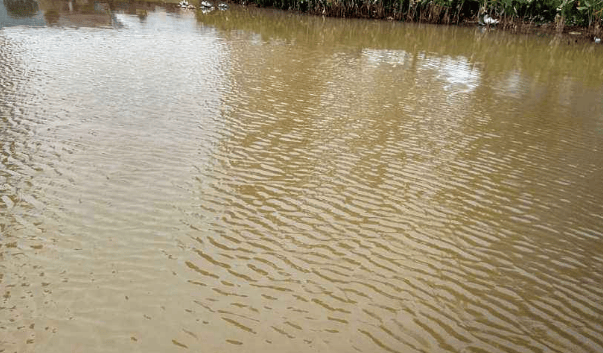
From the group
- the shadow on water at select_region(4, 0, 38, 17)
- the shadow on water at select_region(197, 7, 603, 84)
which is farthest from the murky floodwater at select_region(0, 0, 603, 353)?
the shadow on water at select_region(4, 0, 38, 17)

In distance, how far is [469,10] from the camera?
25.4m

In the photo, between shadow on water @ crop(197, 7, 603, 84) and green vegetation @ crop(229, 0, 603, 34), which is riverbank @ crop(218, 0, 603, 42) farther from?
shadow on water @ crop(197, 7, 603, 84)

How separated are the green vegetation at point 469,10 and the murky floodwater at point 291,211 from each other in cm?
1206

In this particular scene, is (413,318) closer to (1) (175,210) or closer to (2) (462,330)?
(2) (462,330)

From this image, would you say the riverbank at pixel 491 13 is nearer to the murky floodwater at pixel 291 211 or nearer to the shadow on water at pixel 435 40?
the shadow on water at pixel 435 40

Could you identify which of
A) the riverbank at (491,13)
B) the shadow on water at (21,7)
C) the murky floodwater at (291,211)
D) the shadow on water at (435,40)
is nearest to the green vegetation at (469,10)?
the riverbank at (491,13)

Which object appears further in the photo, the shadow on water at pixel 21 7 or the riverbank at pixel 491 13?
the riverbank at pixel 491 13

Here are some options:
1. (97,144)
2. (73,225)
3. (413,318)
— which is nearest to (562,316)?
(413,318)

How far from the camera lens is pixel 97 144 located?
8016 mm

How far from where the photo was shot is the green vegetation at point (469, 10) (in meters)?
23.2

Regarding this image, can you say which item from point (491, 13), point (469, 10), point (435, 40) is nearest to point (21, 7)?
point (435, 40)

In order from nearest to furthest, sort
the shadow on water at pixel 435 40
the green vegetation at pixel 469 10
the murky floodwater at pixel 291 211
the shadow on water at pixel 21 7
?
the murky floodwater at pixel 291 211 < the shadow on water at pixel 435 40 < the shadow on water at pixel 21 7 < the green vegetation at pixel 469 10

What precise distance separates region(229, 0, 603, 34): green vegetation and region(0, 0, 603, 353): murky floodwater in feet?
39.6

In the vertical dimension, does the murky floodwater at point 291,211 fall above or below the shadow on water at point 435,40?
below
